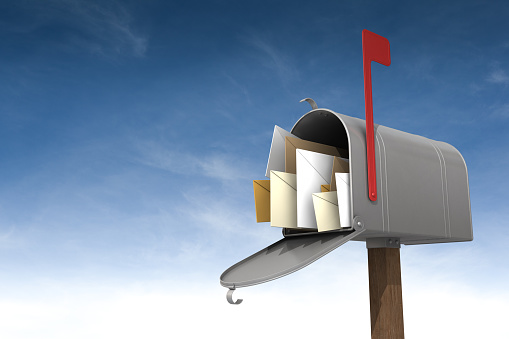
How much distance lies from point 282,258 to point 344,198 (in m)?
0.31

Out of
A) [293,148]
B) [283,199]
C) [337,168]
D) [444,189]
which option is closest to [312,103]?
[293,148]

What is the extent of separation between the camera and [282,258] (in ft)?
5.83

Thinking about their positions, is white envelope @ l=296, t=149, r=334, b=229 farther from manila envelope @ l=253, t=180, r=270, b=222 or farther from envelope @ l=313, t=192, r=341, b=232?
manila envelope @ l=253, t=180, r=270, b=222

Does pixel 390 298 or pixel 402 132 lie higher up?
pixel 402 132

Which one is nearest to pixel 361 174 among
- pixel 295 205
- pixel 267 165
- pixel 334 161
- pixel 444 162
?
pixel 334 161

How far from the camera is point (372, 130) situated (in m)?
1.77

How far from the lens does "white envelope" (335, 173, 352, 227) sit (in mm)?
1665

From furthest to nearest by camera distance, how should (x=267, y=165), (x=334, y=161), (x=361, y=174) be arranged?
(x=267, y=165) → (x=334, y=161) → (x=361, y=174)

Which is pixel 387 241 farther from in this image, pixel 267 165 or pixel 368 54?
pixel 368 54

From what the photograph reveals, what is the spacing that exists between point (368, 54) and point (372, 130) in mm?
304

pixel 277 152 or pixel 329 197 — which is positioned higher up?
pixel 277 152

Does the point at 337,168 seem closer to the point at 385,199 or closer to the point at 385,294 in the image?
the point at 385,199

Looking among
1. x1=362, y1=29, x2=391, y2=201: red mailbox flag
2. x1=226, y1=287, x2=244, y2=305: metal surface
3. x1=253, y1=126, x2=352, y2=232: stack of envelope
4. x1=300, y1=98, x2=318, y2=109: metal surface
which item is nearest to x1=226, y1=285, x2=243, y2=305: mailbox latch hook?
x1=226, y1=287, x2=244, y2=305: metal surface

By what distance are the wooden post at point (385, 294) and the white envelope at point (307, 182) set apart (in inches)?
16.7
